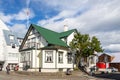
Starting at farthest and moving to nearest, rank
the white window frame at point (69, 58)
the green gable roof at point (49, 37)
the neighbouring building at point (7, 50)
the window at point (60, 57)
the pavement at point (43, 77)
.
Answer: the neighbouring building at point (7, 50), the white window frame at point (69, 58), the green gable roof at point (49, 37), the window at point (60, 57), the pavement at point (43, 77)

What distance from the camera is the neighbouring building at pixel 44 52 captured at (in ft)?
138

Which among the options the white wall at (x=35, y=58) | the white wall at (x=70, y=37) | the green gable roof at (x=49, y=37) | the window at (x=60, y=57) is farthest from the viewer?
the white wall at (x=70, y=37)

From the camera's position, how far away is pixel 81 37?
45.4 meters

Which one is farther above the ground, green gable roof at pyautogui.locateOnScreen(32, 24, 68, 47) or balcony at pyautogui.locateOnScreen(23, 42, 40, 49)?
green gable roof at pyautogui.locateOnScreen(32, 24, 68, 47)

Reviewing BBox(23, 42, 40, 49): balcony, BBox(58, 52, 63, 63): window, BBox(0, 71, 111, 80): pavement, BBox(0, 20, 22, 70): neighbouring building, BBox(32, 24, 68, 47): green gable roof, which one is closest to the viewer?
BBox(0, 71, 111, 80): pavement

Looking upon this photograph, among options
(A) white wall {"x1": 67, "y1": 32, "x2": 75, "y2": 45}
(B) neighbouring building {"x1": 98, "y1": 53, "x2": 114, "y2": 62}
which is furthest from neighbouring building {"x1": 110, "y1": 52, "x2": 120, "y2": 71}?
(A) white wall {"x1": 67, "y1": 32, "x2": 75, "y2": 45}

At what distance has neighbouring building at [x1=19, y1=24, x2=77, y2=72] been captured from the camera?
1656 inches

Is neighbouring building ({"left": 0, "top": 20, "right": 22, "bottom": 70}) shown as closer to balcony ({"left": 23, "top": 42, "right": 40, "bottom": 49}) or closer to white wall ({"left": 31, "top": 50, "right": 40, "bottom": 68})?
balcony ({"left": 23, "top": 42, "right": 40, "bottom": 49})

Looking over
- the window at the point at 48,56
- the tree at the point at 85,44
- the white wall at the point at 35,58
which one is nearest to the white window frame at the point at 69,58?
the tree at the point at 85,44

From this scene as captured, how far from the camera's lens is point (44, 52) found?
139 ft

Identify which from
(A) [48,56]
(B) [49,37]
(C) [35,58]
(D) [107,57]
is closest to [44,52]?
(A) [48,56]

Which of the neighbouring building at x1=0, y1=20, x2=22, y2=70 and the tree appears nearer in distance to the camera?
the tree

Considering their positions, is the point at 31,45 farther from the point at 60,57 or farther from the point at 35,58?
the point at 60,57

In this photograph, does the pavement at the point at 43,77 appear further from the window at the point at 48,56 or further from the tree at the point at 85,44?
the tree at the point at 85,44
